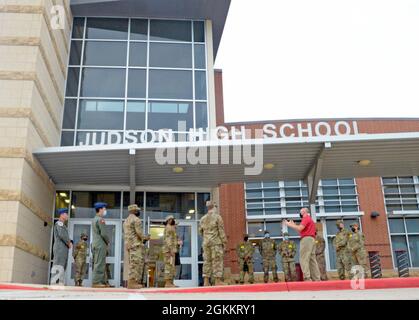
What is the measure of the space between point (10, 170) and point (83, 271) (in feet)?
13.3

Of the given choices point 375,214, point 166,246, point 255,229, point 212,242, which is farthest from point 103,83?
point 375,214

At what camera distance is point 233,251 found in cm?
Result: 1867

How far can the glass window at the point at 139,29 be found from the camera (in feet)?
54.8

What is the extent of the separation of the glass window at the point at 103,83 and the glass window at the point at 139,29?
1738 mm

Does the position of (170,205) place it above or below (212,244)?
above

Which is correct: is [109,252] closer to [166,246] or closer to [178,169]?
[178,169]

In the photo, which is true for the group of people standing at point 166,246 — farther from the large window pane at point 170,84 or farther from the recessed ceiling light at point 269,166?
the large window pane at point 170,84

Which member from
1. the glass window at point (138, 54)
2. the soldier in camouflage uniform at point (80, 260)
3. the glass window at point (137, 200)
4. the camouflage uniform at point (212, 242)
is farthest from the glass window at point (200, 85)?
the camouflage uniform at point (212, 242)

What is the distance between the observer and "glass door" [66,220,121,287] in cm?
1364

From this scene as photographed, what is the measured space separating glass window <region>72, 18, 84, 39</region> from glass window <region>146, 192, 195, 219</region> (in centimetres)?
694

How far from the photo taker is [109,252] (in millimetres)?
14047

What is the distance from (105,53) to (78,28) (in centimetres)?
159
